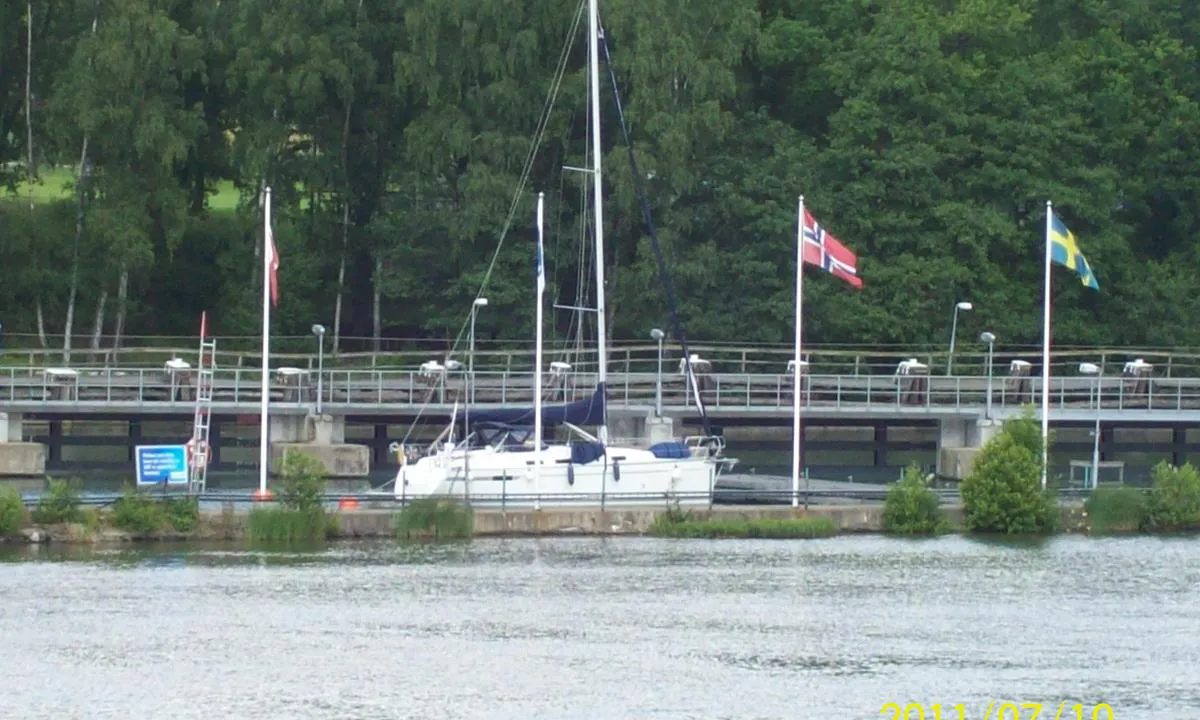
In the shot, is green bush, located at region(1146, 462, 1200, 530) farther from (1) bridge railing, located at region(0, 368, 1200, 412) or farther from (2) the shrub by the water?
(2) the shrub by the water

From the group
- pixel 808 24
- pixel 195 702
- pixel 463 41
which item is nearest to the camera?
pixel 195 702

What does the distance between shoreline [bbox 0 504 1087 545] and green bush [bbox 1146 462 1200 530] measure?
1.57m

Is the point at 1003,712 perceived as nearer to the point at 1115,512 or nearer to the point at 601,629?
the point at 601,629

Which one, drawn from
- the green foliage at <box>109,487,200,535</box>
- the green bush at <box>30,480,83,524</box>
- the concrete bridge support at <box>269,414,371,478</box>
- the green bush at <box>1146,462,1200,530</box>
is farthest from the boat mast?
the green bush at <box>30,480,83,524</box>

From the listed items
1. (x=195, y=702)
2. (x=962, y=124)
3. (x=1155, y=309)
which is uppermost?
(x=962, y=124)

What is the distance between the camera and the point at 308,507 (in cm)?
5259

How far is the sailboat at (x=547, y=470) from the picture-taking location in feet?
185

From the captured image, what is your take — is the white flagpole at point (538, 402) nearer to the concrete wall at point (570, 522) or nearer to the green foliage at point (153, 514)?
the concrete wall at point (570, 522)

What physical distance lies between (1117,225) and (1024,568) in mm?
35123

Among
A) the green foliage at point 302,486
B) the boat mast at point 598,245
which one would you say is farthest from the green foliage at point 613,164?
the green foliage at point 302,486

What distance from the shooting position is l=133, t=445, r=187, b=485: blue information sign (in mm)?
54656

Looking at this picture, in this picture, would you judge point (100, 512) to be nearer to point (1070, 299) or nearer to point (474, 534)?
point (474, 534)

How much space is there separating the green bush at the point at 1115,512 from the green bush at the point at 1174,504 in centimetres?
26

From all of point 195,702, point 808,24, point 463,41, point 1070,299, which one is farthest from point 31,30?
point 195,702
